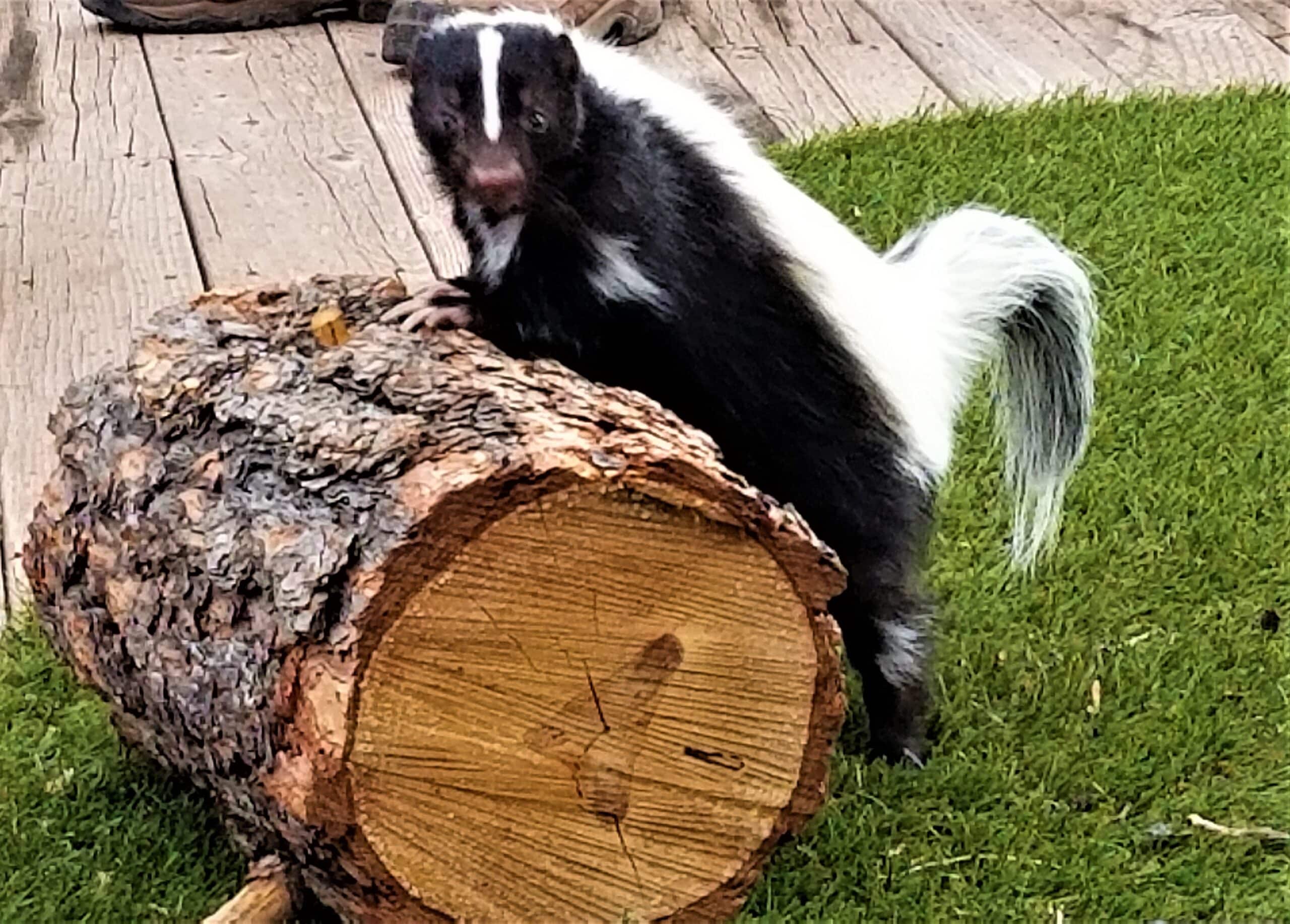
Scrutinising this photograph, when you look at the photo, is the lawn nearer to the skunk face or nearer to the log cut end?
the log cut end

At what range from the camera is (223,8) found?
5418 millimetres

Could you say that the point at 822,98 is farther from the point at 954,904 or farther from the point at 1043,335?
the point at 954,904

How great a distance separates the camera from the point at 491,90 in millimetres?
2322

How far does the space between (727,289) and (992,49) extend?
2.88 m

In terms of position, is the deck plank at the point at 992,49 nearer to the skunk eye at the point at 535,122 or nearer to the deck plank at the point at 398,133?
the deck plank at the point at 398,133

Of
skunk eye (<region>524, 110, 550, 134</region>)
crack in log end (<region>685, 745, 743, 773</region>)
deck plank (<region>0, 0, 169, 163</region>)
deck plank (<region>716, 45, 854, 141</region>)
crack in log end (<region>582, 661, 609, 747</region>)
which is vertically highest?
skunk eye (<region>524, 110, 550, 134</region>)

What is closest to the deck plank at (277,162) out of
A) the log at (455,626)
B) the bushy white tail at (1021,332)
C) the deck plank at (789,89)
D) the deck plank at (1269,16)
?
the deck plank at (789,89)

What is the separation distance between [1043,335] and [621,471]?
2.91 feet

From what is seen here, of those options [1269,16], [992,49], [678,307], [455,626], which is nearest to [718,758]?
[455,626]

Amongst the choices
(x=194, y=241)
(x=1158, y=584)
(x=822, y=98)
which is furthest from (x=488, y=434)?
(x=822, y=98)

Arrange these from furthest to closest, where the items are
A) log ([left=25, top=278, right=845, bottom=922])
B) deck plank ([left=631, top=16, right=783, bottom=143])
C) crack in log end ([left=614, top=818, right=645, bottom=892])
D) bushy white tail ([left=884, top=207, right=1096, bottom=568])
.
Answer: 1. deck plank ([left=631, top=16, right=783, bottom=143])
2. bushy white tail ([left=884, top=207, right=1096, bottom=568])
3. crack in log end ([left=614, top=818, right=645, bottom=892])
4. log ([left=25, top=278, right=845, bottom=922])

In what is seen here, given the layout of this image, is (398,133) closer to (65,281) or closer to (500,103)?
(65,281)

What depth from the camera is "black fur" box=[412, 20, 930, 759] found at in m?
2.37

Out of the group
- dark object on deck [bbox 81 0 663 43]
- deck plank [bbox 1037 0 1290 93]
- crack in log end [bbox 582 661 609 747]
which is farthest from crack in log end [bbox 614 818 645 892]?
dark object on deck [bbox 81 0 663 43]
